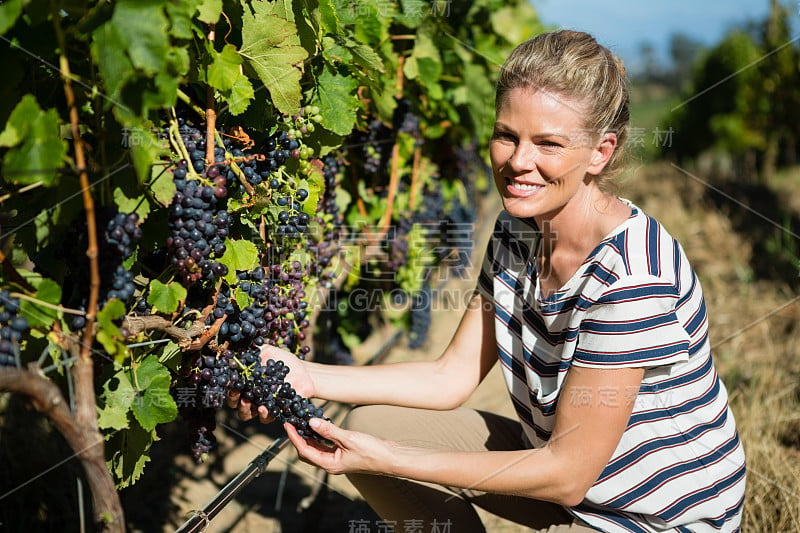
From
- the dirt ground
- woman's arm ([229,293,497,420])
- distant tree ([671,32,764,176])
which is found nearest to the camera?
woman's arm ([229,293,497,420])

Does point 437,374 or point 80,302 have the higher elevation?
point 80,302

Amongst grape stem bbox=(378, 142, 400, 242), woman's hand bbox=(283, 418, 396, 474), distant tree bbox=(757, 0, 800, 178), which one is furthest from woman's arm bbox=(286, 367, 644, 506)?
distant tree bbox=(757, 0, 800, 178)

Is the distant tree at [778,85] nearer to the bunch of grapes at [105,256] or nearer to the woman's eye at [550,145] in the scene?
the woman's eye at [550,145]

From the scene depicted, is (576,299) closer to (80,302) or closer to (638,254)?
(638,254)

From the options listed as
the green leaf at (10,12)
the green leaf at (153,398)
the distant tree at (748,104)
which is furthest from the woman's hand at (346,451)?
the distant tree at (748,104)

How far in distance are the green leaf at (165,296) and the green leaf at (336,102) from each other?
2.21 ft

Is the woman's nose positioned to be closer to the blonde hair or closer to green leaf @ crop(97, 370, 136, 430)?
the blonde hair

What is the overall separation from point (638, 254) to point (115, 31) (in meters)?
1.18

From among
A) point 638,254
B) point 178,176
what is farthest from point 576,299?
point 178,176

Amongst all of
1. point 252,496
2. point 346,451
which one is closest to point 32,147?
point 346,451

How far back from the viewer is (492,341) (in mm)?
A: 2182

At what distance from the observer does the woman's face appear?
165 cm

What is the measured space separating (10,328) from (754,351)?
13.3 ft

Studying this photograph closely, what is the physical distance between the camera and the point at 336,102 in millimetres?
1906
